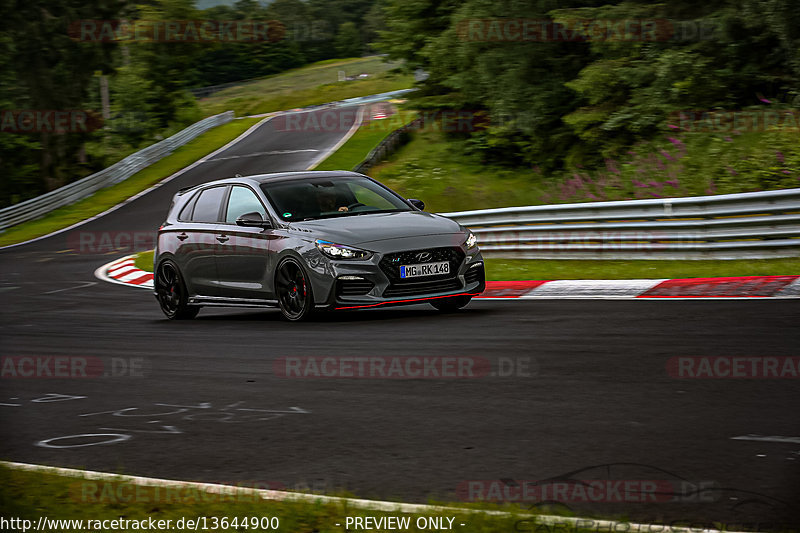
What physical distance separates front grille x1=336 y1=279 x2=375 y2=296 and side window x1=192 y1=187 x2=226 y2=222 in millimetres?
2606

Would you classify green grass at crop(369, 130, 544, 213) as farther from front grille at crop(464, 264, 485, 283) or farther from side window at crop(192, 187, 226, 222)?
front grille at crop(464, 264, 485, 283)

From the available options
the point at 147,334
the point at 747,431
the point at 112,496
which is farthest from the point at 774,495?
the point at 147,334

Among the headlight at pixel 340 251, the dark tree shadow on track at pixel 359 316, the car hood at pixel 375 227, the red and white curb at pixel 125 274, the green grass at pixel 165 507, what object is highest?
the car hood at pixel 375 227

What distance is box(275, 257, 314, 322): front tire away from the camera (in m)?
10.9

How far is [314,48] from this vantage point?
407 feet

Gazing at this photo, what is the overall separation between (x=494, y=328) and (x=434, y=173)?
22525 mm

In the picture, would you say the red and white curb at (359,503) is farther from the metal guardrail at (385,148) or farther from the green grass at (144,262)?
the metal guardrail at (385,148)

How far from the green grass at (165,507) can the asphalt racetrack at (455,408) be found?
0.37 m

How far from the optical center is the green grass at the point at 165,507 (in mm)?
4004

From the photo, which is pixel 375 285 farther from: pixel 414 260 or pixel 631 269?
pixel 631 269

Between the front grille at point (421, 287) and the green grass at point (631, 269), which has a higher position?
the front grille at point (421, 287)

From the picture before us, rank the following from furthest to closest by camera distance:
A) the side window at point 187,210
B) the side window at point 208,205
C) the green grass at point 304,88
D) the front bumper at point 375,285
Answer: the green grass at point 304,88 < the side window at point 187,210 < the side window at point 208,205 < the front bumper at point 375,285

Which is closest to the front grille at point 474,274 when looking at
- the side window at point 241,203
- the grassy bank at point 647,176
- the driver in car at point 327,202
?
the driver in car at point 327,202

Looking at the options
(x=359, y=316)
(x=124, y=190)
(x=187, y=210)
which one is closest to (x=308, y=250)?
(x=359, y=316)
